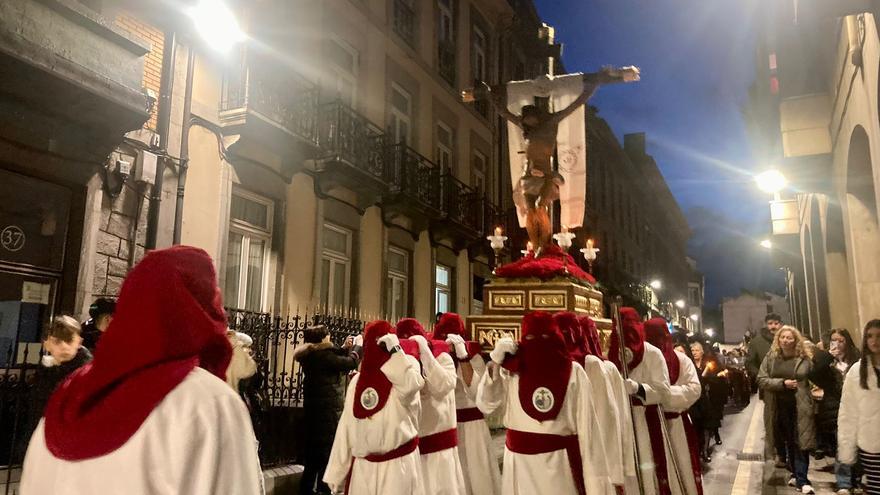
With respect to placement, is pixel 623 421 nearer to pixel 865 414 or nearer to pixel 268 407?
A: pixel 865 414

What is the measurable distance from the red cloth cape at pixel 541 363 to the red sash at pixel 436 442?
1.23 m

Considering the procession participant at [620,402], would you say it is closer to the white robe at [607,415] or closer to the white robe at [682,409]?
the white robe at [607,415]

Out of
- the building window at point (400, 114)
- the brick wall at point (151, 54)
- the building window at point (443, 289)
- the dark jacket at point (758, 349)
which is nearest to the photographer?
the brick wall at point (151, 54)

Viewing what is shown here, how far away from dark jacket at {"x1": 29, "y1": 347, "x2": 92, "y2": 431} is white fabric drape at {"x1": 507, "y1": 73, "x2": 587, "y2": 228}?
5.44 meters

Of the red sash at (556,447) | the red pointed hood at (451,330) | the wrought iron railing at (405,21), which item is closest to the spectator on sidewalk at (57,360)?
the red pointed hood at (451,330)

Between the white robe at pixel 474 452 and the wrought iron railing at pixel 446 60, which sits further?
the wrought iron railing at pixel 446 60

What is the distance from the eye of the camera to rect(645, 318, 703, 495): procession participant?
249 inches

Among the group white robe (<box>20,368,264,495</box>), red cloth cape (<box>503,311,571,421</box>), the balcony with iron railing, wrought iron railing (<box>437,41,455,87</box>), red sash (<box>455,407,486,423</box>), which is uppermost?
wrought iron railing (<box>437,41,455,87</box>)

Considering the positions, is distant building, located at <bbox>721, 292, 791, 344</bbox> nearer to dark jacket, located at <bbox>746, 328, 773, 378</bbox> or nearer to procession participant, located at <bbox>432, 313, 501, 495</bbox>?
dark jacket, located at <bbox>746, 328, 773, 378</bbox>

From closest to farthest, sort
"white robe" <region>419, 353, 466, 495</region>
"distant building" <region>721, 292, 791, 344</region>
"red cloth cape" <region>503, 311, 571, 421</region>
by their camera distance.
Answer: "red cloth cape" <region>503, 311, 571, 421</region>, "white robe" <region>419, 353, 466, 495</region>, "distant building" <region>721, 292, 791, 344</region>

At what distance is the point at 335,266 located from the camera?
13.9m

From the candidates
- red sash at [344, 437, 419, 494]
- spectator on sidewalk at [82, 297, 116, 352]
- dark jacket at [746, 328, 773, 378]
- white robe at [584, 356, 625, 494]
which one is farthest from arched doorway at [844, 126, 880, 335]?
spectator on sidewalk at [82, 297, 116, 352]

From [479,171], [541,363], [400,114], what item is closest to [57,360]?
[541,363]

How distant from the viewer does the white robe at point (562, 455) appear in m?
4.41
